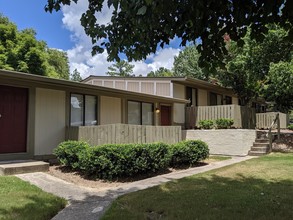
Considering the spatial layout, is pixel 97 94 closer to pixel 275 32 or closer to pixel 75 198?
pixel 75 198

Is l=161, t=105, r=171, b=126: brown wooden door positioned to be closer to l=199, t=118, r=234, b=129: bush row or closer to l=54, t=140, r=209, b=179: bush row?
l=199, t=118, r=234, b=129: bush row

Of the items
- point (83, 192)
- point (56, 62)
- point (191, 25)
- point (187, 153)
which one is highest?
point (56, 62)

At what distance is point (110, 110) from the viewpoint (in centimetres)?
1401

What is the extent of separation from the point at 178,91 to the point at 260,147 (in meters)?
6.16

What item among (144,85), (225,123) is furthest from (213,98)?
(225,123)

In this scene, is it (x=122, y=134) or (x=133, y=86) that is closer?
(x=122, y=134)

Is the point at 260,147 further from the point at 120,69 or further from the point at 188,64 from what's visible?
the point at 120,69

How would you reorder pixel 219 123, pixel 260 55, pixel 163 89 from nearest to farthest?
pixel 260 55 < pixel 219 123 < pixel 163 89

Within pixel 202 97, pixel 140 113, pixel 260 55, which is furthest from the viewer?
pixel 202 97

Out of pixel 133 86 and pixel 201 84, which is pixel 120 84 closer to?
pixel 133 86

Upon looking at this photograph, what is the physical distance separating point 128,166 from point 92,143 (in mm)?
2179

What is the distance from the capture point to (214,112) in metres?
17.9

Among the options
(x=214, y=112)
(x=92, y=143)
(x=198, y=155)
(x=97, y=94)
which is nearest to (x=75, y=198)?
(x=92, y=143)

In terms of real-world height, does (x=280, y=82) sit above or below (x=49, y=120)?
above
